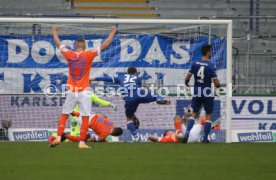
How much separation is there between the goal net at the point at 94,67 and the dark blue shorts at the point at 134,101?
1.02 meters

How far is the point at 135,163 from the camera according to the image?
451 inches

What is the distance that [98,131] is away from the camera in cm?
1777

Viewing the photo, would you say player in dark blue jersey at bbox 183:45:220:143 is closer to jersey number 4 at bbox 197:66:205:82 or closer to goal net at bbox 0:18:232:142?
jersey number 4 at bbox 197:66:205:82

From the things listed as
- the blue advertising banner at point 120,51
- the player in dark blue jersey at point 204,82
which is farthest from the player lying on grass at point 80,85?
the blue advertising banner at point 120,51

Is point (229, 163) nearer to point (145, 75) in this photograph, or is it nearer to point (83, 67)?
point (83, 67)

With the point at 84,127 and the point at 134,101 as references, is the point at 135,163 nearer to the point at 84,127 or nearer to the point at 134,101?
the point at 84,127

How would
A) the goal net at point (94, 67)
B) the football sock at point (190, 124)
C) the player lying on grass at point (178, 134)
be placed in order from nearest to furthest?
1. the football sock at point (190, 124)
2. the player lying on grass at point (178, 134)
3. the goal net at point (94, 67)

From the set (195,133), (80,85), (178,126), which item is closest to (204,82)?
(195,133)

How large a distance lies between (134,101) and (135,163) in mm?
7530

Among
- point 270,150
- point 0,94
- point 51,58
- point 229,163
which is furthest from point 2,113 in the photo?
point 229,163

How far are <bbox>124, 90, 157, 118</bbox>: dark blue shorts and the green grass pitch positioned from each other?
12.4ft

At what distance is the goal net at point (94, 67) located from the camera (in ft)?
64.3

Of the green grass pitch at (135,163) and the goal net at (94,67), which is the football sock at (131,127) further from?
the green grass pitch at (135,163)

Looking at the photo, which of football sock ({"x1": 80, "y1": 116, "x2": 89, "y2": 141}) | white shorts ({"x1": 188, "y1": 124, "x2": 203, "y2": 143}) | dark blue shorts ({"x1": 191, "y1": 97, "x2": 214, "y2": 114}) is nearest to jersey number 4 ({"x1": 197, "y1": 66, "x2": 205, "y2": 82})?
dark blue shorts ({"x1": 191, "y1": 97, "x2": 214, "y2": 114})
